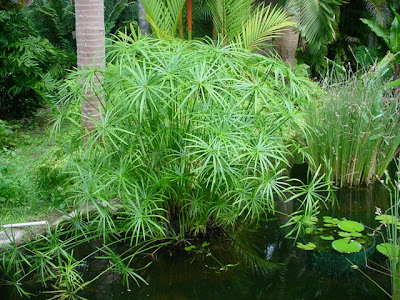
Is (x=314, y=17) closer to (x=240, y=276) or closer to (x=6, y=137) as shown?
(x=6, y=137)

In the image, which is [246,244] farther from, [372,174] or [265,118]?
[372,174]

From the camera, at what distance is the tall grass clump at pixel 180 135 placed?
3.30 m

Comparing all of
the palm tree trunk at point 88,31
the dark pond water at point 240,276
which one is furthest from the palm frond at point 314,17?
the dark pond water at point 240,276

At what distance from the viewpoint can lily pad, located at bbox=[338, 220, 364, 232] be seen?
14.0ft

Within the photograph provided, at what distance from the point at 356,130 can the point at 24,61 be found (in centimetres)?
437

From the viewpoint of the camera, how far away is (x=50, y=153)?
5746mm

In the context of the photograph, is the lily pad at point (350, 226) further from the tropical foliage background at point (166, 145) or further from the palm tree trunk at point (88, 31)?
the palm tree trunk at point (88, 31)

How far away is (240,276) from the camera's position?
3605 millimetres

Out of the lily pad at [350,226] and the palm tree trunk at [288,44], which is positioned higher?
the palm tree trunk at [288,44]

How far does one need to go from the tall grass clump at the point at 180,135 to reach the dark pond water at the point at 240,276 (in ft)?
0.90

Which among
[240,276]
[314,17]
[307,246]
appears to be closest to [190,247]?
[240,276]

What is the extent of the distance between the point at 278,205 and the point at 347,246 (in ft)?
3.56

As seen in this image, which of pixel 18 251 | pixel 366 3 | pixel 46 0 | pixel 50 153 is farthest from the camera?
pixel 366 3

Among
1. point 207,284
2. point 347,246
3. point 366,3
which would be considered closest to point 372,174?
point 347,246
